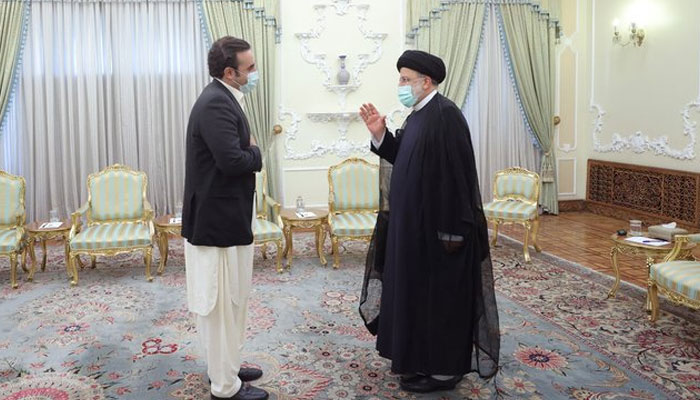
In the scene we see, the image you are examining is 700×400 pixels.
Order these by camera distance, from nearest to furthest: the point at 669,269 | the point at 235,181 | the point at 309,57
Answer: the point at 235,181 < the point at 669,269 < the point at 309,57

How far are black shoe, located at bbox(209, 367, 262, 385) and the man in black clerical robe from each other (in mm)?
732

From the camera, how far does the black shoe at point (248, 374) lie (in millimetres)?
3357

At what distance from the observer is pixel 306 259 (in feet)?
20.5

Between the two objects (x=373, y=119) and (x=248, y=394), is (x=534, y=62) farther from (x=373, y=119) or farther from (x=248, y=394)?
(x=248, y=394)

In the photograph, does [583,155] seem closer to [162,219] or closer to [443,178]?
[162,219]

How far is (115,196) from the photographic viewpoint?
19.5ft

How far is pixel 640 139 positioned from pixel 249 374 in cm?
611

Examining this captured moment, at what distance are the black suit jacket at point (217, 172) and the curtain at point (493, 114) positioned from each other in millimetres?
5697

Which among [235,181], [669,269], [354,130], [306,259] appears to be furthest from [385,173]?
[354,130]

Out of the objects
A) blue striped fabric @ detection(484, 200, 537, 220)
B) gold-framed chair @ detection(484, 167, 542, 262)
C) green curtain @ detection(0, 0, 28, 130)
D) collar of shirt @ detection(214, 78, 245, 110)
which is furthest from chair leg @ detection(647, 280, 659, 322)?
green curtain @ detection(0, 0, 28, 130)

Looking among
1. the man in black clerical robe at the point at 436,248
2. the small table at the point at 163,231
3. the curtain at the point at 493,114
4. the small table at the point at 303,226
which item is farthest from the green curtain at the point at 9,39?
the man in black clerical robe at the point at 436,248

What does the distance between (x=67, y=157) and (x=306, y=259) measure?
3036 mm

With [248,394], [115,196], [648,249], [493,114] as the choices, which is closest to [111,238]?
[115,196]

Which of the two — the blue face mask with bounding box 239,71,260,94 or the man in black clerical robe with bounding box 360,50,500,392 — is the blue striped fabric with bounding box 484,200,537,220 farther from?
the blue face mask with bounding box 239,71,260,94
